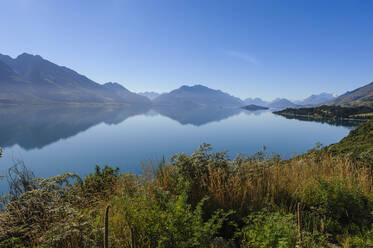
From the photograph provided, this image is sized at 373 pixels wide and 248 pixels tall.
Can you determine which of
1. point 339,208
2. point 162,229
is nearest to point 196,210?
point 162,229

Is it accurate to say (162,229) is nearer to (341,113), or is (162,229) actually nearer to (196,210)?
(196,210)

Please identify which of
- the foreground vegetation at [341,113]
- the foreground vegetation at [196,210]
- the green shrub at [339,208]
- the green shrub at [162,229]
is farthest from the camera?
the foreground vegetation at [341,113]

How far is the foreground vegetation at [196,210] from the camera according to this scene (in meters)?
2.06

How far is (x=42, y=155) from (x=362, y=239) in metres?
32.6

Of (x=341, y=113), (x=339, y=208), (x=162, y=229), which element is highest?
(x=341, y=113)

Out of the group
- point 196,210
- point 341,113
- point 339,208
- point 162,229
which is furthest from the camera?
point 341,113

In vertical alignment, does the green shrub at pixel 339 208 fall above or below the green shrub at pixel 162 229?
below

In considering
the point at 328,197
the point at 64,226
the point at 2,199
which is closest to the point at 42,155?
the point at 2,199

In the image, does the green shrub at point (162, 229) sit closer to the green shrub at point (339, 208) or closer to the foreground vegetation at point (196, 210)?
the foreground vegetation at point (196, 210)

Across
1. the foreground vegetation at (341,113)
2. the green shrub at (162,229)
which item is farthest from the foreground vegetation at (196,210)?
the foreground vegetation at (341,113)

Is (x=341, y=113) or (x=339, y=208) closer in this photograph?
(x=339, y=208)

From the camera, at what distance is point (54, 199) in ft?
8.53

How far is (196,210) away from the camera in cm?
228

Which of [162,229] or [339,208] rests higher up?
[162,229]
